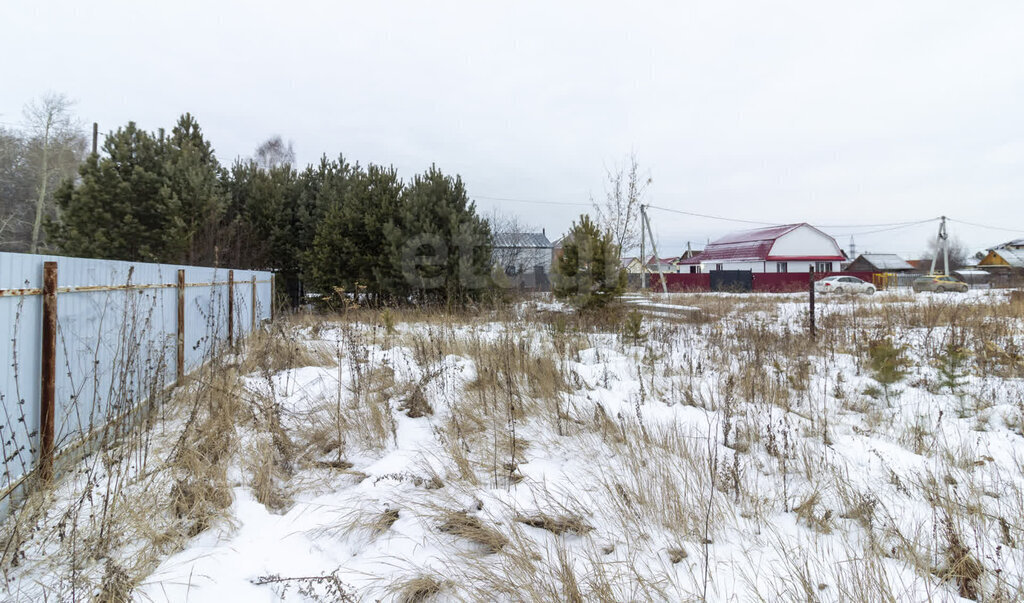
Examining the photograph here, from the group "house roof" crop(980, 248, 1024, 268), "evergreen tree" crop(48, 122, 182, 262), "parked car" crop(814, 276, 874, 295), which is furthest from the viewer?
"house roof" crop(980, 248, 1024, 268)

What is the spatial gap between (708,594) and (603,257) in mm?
9179

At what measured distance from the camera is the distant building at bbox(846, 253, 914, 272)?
4303 cm

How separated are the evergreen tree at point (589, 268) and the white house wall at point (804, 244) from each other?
3233 centimetres

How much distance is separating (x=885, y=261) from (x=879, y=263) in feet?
2.62

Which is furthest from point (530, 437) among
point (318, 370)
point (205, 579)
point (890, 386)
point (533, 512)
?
point (890, 386)

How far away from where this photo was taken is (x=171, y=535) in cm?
234

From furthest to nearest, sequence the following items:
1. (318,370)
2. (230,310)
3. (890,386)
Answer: (230,310)
(318,370)
(890,386)

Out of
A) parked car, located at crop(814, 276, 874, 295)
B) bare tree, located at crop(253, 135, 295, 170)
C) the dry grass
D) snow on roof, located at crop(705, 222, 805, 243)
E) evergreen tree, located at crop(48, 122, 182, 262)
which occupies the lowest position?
the dry grass

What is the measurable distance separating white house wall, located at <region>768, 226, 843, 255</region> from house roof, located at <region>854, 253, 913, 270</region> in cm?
703

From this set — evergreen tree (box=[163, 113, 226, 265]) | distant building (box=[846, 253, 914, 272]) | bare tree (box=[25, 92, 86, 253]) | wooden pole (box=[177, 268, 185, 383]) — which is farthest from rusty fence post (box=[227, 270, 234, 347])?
distant building (box=[846, 253, 914, 272])

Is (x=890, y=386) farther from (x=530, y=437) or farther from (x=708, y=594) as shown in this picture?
(x=708, y=594)

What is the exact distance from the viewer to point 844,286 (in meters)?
27.0

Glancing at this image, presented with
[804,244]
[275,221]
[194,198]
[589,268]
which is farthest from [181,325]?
[804,244]

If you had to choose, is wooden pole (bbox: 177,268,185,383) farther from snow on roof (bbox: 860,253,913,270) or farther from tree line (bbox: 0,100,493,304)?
snow on roof (bbox: 860,253,913,270)
